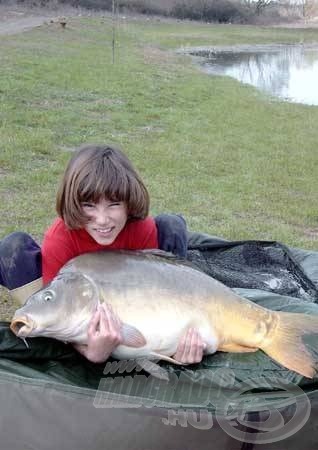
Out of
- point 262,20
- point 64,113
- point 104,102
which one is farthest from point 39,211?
point 262,20

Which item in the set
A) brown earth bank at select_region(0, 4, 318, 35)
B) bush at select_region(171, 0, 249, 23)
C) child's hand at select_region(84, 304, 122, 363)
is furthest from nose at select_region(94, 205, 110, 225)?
bush at select_region(171, 0, 249, 23)

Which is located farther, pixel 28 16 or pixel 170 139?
pixel 28 16

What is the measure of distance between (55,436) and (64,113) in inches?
286

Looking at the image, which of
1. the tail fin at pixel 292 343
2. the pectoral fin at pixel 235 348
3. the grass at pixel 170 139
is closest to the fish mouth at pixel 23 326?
the pectoral fin at pixel 235 348

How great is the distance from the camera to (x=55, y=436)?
185cm

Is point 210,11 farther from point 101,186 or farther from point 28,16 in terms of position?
point 101,186

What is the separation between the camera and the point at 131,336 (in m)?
1.98

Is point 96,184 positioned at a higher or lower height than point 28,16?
higher

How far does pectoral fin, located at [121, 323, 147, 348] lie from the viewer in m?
1.97

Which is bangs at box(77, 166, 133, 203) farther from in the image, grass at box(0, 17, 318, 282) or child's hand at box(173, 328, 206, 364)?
grass at box(0, 17, 318, 282)

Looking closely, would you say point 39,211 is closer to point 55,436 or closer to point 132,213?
point 132,213

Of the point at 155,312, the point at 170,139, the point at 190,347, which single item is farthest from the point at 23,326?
the point at 170,139

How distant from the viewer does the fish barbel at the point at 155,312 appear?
1944mm

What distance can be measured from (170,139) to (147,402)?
6.49 m
